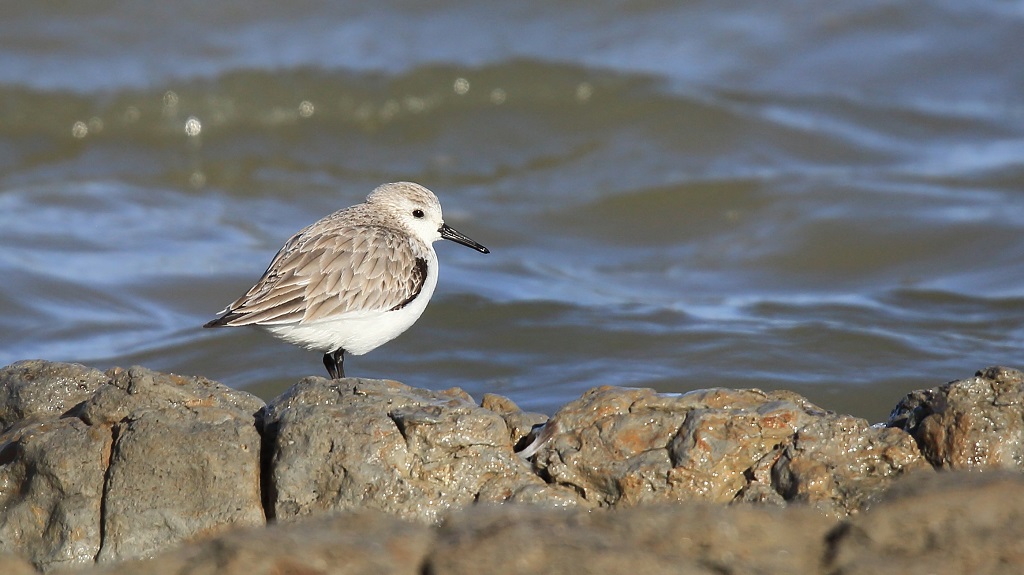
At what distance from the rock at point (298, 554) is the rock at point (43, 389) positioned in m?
1.82

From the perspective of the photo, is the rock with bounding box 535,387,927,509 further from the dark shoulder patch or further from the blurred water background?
the blurred water background

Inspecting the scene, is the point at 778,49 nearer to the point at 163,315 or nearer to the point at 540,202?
the point at 540,202

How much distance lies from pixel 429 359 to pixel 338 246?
206 cm

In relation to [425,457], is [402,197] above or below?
above

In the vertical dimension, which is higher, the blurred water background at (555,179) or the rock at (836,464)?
the blurred water background at (555,179)

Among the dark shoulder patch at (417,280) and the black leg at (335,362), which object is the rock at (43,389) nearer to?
the black leg at (335,362)

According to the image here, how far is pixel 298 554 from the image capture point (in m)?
2.74

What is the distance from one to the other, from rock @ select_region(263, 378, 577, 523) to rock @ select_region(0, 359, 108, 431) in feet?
3.25

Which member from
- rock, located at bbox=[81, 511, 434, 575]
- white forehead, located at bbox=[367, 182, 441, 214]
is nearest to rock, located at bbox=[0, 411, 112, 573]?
rock, located at bbox=[81, 511, 434, 575]

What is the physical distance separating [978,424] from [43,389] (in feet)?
11.3

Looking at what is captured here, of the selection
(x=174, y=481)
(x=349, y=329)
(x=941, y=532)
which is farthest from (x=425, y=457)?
(x=349, y=329)

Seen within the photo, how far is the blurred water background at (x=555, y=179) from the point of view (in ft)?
27.1

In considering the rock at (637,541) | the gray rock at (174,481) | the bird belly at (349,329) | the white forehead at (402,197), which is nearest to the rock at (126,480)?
the gray rock at (174,481)

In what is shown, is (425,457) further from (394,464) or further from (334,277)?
(334,277)
